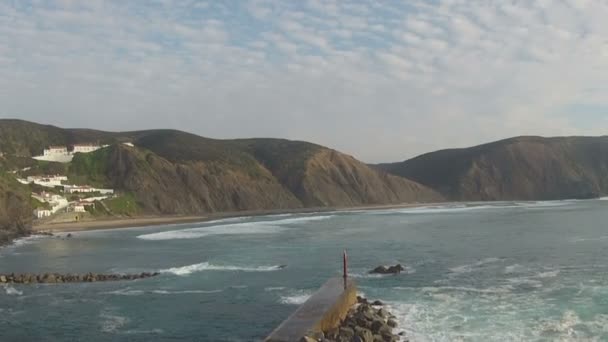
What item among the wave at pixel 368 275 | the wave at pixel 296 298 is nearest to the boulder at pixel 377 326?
the wave at pixel 296 298

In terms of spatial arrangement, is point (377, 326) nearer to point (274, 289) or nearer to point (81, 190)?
point (274, 289)

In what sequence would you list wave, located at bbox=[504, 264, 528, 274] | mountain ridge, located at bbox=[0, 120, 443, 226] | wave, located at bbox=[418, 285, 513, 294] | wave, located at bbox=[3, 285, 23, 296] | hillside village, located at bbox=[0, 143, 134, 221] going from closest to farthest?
1. wave, located at bbox=[418, 285, 513, 294]
2. wave, located at bbox=[3, 285, 23, 296]
3. wave, located at bbox=[504, 264, 528, 274]
4. hillside village, located at bbox=[0, 143, 134, 221]
5. mountain ridge, located at bbox=[0, 120, 443, 226]

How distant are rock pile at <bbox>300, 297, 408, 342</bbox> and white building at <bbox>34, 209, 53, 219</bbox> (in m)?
72.0

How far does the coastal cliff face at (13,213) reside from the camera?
68438 mm

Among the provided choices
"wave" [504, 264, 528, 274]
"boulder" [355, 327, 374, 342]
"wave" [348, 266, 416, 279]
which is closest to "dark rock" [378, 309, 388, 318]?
"boulder" [355, 327, 374, 342]

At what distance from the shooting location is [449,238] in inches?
2248

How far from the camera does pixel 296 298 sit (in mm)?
27641

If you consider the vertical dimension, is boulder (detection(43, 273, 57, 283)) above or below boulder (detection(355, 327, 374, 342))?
above

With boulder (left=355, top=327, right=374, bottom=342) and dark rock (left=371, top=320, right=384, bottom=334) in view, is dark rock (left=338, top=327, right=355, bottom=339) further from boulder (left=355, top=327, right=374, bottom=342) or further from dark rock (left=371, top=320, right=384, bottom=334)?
dark rock (left=371, top=320, right=384, bottom=334)

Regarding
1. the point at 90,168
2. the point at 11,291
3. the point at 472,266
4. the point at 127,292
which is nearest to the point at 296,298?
the point at 127,292

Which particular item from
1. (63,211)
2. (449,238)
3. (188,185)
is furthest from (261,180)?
(449,238)

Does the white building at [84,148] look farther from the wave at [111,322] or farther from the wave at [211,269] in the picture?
the wave at [111,322]

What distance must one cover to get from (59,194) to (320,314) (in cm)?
9207

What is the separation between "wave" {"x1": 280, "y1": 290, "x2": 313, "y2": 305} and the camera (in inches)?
1051
